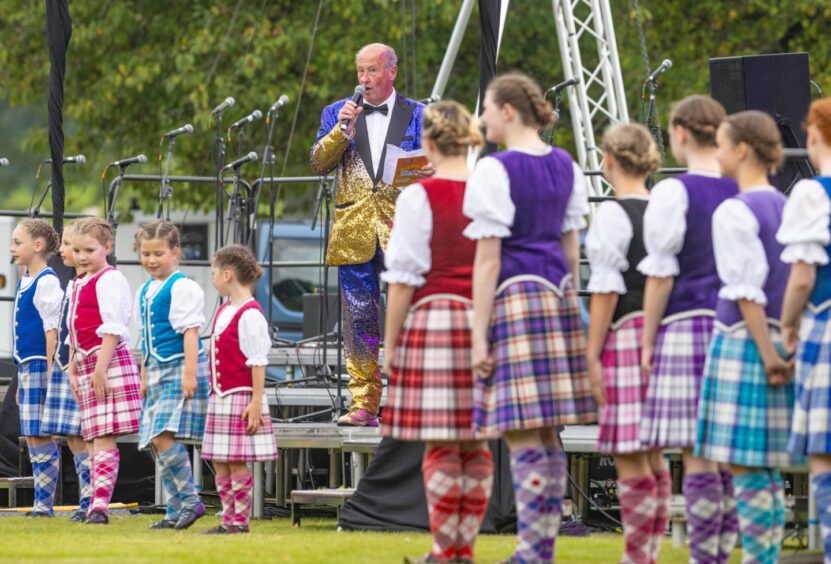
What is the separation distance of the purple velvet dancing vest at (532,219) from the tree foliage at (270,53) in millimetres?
10973

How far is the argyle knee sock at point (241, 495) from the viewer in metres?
6.96

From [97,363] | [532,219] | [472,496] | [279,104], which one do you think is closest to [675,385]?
[532,219]

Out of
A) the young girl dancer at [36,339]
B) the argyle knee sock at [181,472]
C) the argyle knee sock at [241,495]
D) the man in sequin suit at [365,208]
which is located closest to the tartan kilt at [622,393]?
the argyle knee sock at [241,495]

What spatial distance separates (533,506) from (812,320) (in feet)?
3.54

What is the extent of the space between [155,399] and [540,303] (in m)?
2.66

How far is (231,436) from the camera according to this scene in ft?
22.7

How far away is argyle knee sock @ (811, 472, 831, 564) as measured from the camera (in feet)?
16.1

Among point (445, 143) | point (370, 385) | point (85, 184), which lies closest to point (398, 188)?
point (370, 385)

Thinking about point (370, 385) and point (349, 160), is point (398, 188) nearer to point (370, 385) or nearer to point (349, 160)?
point (349, 160)

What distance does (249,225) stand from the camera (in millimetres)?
9555

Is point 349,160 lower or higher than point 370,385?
higher

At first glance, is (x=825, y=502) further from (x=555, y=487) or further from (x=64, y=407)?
(x=64, y=407)

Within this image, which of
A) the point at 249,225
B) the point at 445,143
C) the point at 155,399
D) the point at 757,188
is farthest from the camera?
the point at 249,225

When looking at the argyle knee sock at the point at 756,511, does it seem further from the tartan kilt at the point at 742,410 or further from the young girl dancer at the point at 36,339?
the young girl dancer at the point at 36,339
